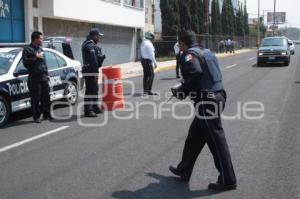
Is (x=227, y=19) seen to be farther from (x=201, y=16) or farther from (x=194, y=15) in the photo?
(x=194, y=15)

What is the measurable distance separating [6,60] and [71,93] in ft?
7.74

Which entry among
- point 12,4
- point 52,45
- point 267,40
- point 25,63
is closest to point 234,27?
point 267,40

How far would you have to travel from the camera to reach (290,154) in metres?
7.06

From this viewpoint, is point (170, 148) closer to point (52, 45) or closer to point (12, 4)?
point (52, 45)

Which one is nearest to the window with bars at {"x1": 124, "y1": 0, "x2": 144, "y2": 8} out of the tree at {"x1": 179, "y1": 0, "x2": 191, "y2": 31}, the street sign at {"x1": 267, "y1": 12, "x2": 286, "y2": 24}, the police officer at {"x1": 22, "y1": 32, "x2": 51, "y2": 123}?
the tree at {"x1": 179, "y1": 0, "x2": 191, "y2": 31}

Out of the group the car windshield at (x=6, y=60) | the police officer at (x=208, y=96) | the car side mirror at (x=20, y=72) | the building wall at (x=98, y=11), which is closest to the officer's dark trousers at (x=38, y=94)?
the car side mirror at (x=20, y=72)

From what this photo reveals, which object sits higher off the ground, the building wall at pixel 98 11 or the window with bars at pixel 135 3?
the window with bars at pixel 135 3

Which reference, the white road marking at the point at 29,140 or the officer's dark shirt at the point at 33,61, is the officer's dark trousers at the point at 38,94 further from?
the white road marking at the point at 29,140

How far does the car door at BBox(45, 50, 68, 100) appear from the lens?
36.1ft

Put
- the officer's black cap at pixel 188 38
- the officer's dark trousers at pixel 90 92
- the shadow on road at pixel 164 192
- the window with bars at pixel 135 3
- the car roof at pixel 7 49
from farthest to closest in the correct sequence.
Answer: the window with bars at pixel 135 3 → the officer's dark trousers at pixel 90 92 → the car roof at pixel 7 49 → the officer's black cap at pixel 188 38 → the shadow on road at pixel 164 192

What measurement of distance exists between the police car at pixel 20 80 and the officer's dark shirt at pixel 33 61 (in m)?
0.29

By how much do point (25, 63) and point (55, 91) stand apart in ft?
5.64

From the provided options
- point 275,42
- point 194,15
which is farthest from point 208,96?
point 194,15

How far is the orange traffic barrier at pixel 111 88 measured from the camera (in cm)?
1134
